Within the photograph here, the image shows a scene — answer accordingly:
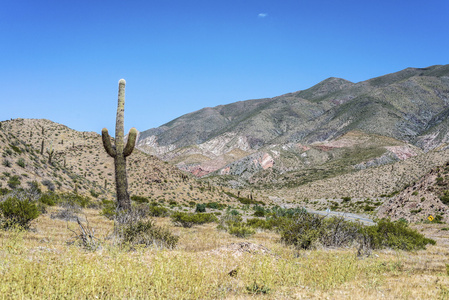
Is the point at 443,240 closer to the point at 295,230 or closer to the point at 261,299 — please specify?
the point at 295,230

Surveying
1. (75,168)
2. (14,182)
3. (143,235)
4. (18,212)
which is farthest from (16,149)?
(143,235)

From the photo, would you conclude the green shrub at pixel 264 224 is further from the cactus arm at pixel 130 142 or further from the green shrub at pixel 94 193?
the green shrub at pixel 94 193

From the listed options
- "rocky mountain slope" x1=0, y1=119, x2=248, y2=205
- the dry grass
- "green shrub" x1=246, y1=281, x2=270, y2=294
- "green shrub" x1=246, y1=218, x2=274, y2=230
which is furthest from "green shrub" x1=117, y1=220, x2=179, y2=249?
"rocky mountain slope" x1=0, y1=119, x2=248, y2=205

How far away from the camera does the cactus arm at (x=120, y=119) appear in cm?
1341

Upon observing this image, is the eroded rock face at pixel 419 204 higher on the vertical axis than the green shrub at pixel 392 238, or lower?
lower

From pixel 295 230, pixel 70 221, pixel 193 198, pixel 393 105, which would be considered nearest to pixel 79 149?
pixel 193 198

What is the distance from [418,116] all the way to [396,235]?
416ft

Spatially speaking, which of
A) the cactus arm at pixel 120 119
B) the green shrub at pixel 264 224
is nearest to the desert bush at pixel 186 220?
the green shrub at pixel 264 224

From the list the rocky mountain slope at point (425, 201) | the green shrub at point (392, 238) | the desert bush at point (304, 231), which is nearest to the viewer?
the desert bush at point (304, 231)

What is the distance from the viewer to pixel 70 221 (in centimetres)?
1369

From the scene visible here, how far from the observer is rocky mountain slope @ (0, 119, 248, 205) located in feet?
88.5

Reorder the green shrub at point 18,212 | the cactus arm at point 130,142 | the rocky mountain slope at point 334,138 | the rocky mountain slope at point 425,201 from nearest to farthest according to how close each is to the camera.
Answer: the green shrub at point 18,212
the cactus arm at point 130,142
the rocky mountain slope at point 425,201
the rocky mountain slope at point 334,138

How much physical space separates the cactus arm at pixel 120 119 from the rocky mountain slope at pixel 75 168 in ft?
44.4

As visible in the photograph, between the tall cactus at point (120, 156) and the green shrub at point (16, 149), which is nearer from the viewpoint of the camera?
the tall cactus at point (120, 156)
